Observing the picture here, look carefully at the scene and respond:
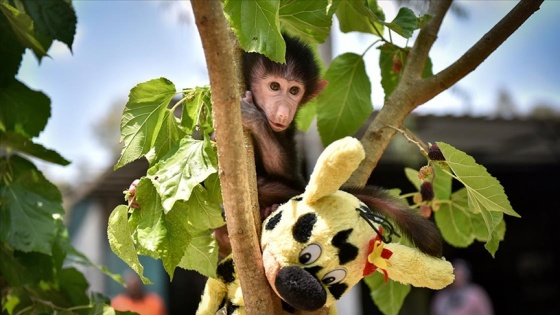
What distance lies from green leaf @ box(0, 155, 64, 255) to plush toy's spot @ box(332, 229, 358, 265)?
0.91 m

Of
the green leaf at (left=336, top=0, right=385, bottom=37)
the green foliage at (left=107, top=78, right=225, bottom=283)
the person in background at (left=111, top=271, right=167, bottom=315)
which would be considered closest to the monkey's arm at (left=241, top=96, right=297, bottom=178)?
the green foliage at (left=107, top=78, right=225, bottom=283)

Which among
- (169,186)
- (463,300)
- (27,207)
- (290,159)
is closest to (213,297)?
(169,186)

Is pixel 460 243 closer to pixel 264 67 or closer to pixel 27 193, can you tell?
pixel 264 67

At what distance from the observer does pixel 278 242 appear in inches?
56.3

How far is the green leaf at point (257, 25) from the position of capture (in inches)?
57.4

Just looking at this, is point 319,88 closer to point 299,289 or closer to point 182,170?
point 182,170

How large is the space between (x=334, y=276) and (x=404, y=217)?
20 centimetres

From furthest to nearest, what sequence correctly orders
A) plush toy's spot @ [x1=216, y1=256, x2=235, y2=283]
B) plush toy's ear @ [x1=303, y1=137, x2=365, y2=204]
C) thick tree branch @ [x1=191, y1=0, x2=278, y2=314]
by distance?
plush toy's spot @ [x1=216, y1=256, x2=235, y2=283]
plush toy's ear @ [x1=303, y1=137, x2=365, y2=204]
thick tree branch @ [x1=191, y1=0, x2=278, y2=314]

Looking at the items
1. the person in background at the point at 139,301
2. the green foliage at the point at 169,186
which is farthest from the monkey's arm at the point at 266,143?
the person in background at the point at 139,301

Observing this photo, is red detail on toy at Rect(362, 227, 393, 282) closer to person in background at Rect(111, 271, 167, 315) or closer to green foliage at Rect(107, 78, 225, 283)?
green foliage at Rect(107, 78, 225, 283)

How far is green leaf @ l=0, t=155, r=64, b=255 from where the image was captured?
2.01m

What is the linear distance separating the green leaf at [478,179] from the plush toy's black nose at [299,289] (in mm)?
427

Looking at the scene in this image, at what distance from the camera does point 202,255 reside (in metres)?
1.66

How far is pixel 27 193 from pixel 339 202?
40.6 inches
